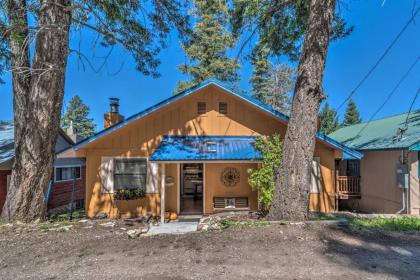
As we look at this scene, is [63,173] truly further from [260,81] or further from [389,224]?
[260,81]

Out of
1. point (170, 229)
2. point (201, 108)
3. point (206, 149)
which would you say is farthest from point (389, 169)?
point (170, 229)

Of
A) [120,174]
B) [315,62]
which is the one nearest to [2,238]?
[120,174]

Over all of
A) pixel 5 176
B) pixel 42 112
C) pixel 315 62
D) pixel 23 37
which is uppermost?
pixel 23 37

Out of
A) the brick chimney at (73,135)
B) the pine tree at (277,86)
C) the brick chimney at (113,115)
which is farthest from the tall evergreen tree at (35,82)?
the pine tree at (277,86)

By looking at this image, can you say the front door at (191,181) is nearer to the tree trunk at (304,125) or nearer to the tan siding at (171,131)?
the tan siding at (171,131)

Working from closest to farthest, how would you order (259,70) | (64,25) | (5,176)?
(64,25), (5,176), (259,70)

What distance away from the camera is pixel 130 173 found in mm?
9180

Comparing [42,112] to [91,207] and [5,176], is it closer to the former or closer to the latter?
[91,207]

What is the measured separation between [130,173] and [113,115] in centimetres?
315

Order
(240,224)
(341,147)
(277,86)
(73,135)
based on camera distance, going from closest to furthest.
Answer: (240,224) < (341,147) < (73,135) < (277,86)

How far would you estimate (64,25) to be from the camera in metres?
7.03

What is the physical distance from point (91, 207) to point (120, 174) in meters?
1.49

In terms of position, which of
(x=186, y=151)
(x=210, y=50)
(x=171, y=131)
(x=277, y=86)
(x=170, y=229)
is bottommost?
(x=170, y=229)

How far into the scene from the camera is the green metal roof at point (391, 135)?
10070 millimetres
